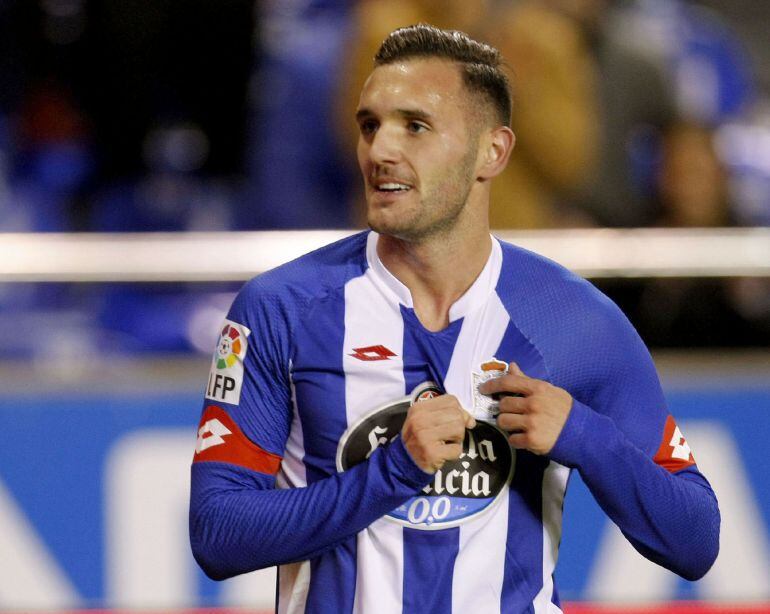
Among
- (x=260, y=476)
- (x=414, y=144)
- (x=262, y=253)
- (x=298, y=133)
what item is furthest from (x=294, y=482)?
(x=298, y=133)

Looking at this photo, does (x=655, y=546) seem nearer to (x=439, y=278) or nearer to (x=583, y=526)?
(x=439, y=278)

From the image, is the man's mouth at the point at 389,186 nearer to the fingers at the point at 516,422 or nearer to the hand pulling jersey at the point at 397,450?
the hand pulling jersey at the point at 397,450

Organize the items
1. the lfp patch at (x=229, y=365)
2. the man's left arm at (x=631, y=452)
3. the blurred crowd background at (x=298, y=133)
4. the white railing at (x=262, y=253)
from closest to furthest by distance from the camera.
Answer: the man's left arm at (x=631, y=452) → the lfp patch at (x=229, y=365) → the white railing at (x=262, y=253) → the blurred crowd background at (x=298, y=133)

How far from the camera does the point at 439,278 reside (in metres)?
2.89

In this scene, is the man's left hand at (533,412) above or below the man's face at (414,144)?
below

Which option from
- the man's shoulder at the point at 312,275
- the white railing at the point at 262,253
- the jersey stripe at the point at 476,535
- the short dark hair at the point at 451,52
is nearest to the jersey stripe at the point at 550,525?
the jersey stripe at the point at 476,535

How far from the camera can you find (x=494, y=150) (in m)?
2.96

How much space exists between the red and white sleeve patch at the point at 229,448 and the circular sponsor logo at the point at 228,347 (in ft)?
0.32

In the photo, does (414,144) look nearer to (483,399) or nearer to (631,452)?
(483,399)

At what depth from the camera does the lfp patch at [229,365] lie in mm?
2793

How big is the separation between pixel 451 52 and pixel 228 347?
768 millimetres

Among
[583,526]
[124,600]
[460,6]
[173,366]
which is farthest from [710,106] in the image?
[124,600]

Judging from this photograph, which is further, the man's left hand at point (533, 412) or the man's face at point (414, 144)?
the man's face at point (414, 144)

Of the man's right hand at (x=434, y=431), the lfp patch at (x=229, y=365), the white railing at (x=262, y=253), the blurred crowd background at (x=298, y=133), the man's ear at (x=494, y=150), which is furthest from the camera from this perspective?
the blurred crowd background at (x=298, y=133)
